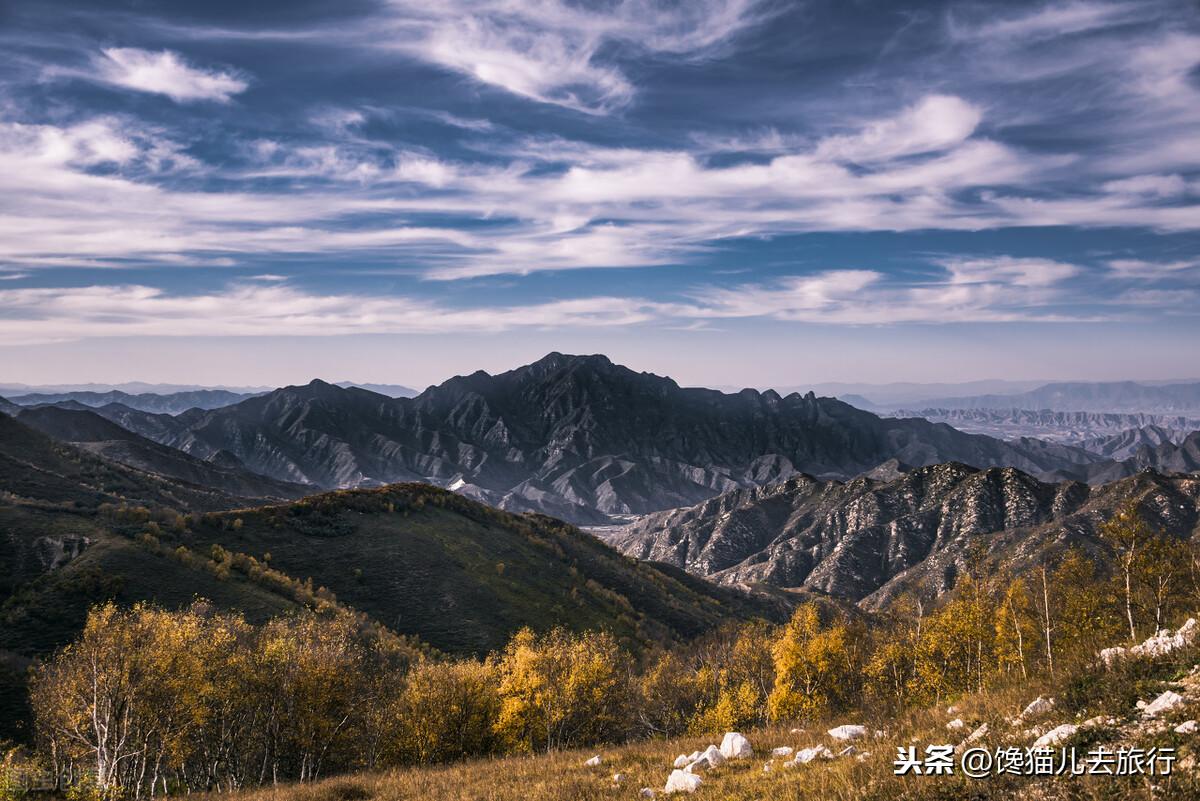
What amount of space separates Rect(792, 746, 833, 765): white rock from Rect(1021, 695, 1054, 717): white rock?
16.6 feet

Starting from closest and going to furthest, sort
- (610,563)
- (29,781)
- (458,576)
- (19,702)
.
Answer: (29,781)
(19,702)
(458,576)
(610,563)

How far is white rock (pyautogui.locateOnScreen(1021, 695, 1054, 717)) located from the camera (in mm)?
13828

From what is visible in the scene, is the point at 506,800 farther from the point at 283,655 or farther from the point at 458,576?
the point at 458,576

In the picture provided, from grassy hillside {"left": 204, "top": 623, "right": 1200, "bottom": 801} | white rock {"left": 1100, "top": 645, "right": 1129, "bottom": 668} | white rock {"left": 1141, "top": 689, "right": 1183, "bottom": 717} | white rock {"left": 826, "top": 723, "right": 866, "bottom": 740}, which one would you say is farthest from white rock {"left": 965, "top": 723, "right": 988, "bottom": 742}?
white rock {"left": 826, "top": 723, "right": 866, "bottom": 740}

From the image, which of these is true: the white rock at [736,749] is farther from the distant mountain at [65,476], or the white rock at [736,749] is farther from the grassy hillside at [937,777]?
the distant mountain at [65,476]

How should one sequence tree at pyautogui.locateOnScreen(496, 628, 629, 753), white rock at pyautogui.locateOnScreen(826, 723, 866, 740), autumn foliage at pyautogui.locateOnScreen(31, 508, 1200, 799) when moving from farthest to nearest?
1. tree at pyautogui.locateOnScreen(496, 628, 629, 753)
2. autumn foliage at pyautogui.locateOnScreen(31, 508, 1200, 799)
3. white rock at pyautogui.locateOnScreen(826, 723, 866, 740)

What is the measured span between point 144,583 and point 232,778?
170 ft

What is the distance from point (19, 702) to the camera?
53406mm

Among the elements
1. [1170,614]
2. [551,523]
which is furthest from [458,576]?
[1170,614]

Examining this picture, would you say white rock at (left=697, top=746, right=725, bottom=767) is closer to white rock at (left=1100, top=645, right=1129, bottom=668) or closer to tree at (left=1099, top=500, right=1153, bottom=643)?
white rock at (left=1100, top=645, right=1129, bottom=668)

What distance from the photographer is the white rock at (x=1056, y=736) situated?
38.1 ft

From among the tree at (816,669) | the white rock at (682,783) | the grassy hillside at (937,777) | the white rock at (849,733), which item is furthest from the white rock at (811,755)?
the tree at (816,669)

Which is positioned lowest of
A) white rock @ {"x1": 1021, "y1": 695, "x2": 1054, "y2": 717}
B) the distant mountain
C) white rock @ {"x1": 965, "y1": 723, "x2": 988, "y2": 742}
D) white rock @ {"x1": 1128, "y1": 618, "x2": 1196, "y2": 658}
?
the distant mountain

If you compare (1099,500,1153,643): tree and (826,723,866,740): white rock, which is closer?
(826,723,866,740): white rock
